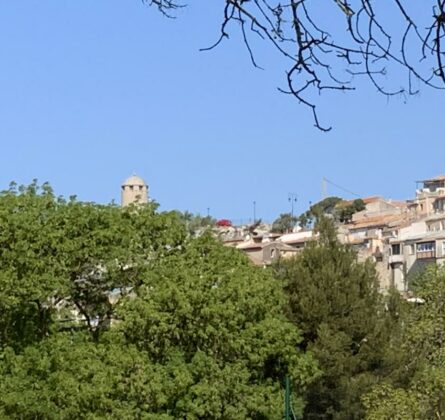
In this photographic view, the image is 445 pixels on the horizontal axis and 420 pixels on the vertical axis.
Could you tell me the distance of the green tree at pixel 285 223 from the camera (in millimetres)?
68750

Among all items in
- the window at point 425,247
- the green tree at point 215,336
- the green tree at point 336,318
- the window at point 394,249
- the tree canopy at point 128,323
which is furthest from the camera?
the window at point 394,249

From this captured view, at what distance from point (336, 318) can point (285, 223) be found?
49.0 meters

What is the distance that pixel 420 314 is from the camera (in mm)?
15906

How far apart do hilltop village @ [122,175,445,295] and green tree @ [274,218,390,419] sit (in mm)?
20611

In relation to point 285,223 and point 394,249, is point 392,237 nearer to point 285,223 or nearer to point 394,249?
point 394,249

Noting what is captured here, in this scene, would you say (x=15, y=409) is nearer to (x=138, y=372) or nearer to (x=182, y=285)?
→ (x=138, y=372)

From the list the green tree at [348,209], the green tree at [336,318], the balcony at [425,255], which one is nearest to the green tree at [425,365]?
the green tree at [336,318]

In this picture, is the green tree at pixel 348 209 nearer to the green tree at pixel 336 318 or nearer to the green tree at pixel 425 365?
the green tree at pixel 336 318

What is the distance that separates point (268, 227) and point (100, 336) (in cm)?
5523

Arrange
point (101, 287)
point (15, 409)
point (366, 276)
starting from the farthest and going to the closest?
point (366, 276), point (101, 287), point (15, 409)

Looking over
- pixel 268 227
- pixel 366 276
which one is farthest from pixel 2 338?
pixel 268 227

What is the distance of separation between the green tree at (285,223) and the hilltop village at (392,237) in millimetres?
4838

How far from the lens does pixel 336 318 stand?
20.8 meters

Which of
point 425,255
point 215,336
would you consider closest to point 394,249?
point 425,255
